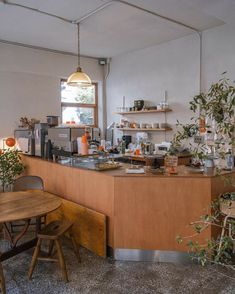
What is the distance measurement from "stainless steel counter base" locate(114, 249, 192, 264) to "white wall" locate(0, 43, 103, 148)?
3.42m

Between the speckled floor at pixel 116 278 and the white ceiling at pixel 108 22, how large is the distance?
283 cm

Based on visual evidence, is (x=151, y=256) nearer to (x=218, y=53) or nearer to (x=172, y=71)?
(x=218, y=53)

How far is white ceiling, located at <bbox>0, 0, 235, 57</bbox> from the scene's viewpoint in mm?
3570

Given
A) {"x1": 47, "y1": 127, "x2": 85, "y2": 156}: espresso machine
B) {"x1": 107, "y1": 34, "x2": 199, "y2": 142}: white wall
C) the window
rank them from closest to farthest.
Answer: {"x1": 47, "y1": 127, "x2": 85, "y2": 156}: espresso machine
{"x1": 107, "y1": 34, "x2": 199, "y2": 142}: white wall
the window

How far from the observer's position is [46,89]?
5824 millimetres

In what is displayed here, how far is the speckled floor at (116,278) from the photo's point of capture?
8.16ft

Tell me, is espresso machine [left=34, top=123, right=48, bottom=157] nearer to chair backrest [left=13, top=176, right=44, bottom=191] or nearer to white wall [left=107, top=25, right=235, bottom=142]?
chair backrest [left=13, top=176, right=44, bottom=191]

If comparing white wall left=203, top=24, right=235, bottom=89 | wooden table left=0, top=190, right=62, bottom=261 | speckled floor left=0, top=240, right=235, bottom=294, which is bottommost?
speckled floor left=0, top=240, right=235, bottom=294

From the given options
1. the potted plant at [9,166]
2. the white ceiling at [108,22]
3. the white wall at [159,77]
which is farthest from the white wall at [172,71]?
the potted plant at [9,166]

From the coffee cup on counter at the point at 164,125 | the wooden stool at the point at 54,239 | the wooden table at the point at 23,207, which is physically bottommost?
the wooden stool at the point at 54,239

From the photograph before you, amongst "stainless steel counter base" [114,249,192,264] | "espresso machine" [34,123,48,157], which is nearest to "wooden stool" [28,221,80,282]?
"stainless steel counter base" [114,249,192,264]

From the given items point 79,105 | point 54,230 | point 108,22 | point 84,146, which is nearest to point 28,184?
point 84,146

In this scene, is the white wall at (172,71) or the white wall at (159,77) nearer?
the white wall at (172,71)

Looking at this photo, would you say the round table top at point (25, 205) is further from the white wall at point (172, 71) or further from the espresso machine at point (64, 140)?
the white wall at point (172, 71)
